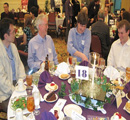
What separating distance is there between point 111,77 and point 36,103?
3.32ft

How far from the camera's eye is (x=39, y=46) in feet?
8.96

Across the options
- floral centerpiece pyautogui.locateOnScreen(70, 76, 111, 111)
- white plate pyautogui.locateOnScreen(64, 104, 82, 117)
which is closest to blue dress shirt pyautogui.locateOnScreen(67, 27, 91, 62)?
floral centerpiece pyautogui.locateOnScreen(70, 76, 111, 111)

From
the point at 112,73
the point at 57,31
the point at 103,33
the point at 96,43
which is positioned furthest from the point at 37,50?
the point at 57,31

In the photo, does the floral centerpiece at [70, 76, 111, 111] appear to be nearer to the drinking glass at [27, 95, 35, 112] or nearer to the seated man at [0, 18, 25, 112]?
the drinking glass at [27, 95, 35, 112]

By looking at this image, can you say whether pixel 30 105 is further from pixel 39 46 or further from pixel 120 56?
pixel 120 56

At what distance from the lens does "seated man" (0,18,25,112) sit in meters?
2.06

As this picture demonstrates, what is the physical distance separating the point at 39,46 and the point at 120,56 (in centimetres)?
134

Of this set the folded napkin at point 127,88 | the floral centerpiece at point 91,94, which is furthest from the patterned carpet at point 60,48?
the floral centerpiece at point 91,94

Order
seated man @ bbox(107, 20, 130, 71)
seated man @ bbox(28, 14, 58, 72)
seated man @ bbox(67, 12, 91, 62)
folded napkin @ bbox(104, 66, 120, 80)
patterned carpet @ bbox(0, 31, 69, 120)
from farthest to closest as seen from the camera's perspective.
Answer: patterned carpet @ bbox(0, 31, 69, 120) → seated man @ bbox(67, 12, 91, 62) → seated man @ bbox(28, 14, 58, 72) → seated man @ bbox(107, 20, 130, 71) → folded napkin @ bbox(104, 66, 120, 80)

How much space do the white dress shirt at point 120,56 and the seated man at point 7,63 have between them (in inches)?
59.1

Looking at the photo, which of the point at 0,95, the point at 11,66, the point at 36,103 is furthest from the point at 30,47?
the point at 36,103

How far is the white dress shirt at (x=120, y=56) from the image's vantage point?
2514 mm

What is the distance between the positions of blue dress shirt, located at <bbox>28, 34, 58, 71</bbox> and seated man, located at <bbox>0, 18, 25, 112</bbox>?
0.24m

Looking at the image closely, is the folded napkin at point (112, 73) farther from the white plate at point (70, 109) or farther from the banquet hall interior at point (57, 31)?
the banquet hall interior at point (57, 31)
